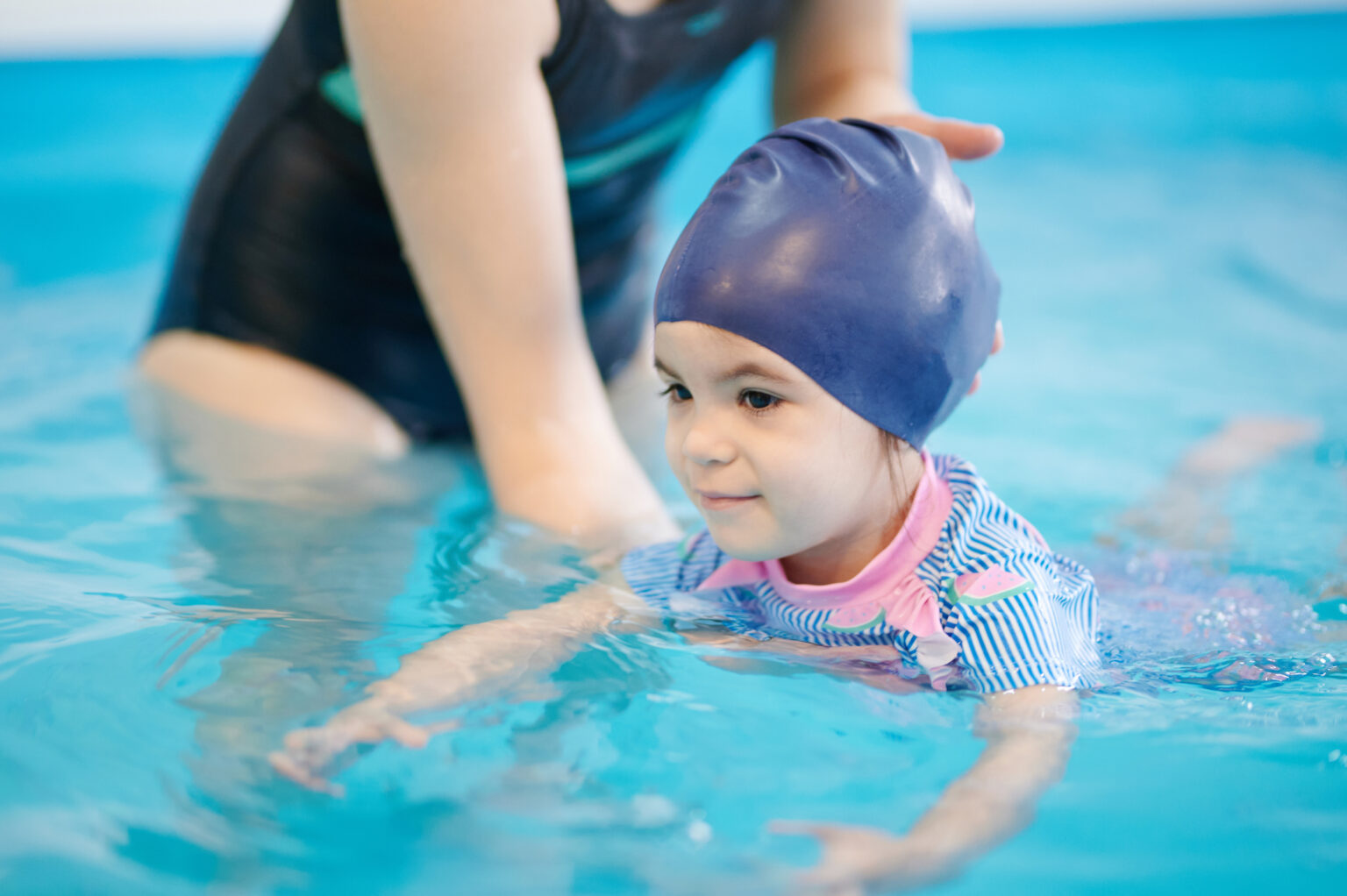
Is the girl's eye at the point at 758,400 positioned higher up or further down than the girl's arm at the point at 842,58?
further down

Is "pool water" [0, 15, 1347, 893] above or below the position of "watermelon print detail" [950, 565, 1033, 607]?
below

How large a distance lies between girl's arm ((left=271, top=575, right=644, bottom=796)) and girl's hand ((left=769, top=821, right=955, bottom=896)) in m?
0.37

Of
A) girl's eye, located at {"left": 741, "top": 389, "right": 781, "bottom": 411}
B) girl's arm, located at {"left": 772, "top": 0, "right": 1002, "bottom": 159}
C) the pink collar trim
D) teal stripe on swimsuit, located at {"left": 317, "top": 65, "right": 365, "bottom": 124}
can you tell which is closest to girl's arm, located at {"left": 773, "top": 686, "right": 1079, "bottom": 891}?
the pink collar trim

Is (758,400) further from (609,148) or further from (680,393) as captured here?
(609,148)

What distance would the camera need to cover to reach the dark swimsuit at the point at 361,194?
1.70 meters

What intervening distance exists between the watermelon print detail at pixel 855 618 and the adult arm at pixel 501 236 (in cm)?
36

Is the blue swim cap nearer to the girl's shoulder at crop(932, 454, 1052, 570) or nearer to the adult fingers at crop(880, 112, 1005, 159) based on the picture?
the girl's shoulder at crop(932, 454, 1052, 570)

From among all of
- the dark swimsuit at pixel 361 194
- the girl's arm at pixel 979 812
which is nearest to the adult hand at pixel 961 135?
the dark swimsuit at pixel 361 194

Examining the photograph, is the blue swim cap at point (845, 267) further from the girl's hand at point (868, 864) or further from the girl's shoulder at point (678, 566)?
the girl's hand at point (868, 864)

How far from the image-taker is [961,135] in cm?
155

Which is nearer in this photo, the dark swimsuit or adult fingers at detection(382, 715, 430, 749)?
adult fingers at detection(382, 715, 430, 749)

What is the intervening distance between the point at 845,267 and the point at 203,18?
6304 millimetres

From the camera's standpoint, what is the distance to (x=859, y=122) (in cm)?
132

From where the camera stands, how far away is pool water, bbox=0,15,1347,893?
1021 millimetres
